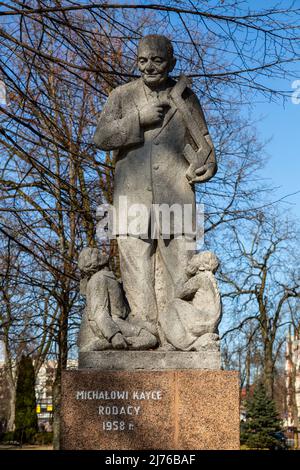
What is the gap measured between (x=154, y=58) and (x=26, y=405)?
29.3 m

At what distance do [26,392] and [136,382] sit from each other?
28.8m

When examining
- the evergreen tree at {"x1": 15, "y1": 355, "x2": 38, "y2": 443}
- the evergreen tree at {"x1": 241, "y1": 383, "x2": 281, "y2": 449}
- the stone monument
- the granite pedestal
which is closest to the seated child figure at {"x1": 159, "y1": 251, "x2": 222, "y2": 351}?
the stone monument

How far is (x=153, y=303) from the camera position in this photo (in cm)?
635

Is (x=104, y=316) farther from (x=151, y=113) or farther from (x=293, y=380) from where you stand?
(x=293, y=380)

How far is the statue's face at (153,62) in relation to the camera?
6.56m

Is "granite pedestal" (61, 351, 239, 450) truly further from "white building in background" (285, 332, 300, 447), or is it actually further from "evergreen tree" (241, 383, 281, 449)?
"white building in background" (285, 332, 300, 447)

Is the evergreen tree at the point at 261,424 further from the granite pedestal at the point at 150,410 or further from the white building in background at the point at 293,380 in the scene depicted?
the granite pedestal at the point at 150,410

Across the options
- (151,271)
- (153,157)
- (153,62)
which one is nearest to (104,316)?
(151,271)

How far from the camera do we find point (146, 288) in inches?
250

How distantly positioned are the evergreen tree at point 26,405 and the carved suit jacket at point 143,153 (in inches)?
1055

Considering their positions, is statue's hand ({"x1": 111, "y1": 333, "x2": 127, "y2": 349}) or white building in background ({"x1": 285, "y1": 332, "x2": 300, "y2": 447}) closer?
statue's hand ({"x1": 111, "y1": 333, "x2": 127, "y2": 349})

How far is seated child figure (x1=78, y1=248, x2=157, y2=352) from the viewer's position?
6.02 m

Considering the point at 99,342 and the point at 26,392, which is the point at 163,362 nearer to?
the point at 99,342
